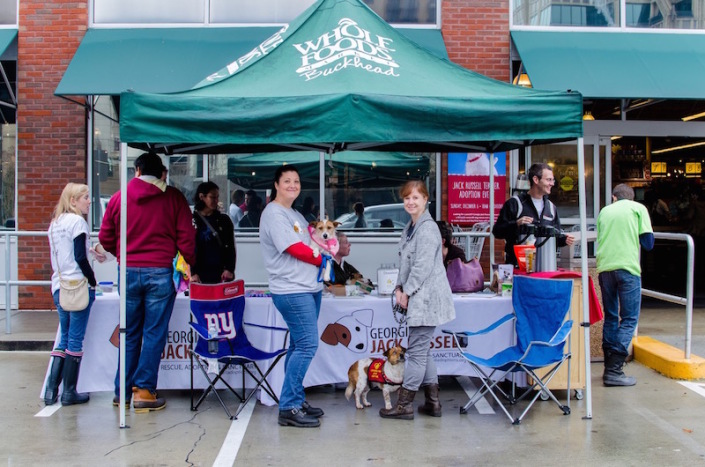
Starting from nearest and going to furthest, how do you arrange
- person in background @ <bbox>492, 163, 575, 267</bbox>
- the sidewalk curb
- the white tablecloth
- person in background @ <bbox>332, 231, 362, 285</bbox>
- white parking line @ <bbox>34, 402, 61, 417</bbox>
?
white parking line @ <bbox>34, 402, 61, 417</bbox>, the white tablecloth, person in background @ <bbox>332, 231, 362, 285</bbox>, person in background @ <bbox>492, 163, 575, 267</bbox>, the sidewalk curb

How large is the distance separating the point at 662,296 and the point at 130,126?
17.3 feet

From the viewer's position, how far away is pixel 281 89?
228 inches

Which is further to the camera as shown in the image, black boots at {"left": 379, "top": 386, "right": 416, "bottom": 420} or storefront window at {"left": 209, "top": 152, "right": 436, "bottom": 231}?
storefront window at {"left": 209, "top": 152, "right": 436, "bottom": 231}

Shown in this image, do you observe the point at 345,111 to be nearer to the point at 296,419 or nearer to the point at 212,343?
the point at 212,343

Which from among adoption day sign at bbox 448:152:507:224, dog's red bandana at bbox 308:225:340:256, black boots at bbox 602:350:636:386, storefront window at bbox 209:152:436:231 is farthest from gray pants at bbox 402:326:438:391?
storefront window at bbox 209:152:436:231

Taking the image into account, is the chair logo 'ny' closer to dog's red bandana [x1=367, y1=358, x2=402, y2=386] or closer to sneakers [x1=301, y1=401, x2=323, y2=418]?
sneakers [x1=301, y1=401, x2=323, y2=418]

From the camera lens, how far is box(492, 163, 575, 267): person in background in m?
6.68

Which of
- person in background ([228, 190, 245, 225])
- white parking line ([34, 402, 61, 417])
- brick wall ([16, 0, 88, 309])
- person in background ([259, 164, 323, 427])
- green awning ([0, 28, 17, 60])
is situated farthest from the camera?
person in background ([228, 190, 245, 225])

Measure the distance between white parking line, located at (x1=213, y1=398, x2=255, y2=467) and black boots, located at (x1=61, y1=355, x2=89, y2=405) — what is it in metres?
1.42

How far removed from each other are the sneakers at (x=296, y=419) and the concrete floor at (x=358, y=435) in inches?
2.5

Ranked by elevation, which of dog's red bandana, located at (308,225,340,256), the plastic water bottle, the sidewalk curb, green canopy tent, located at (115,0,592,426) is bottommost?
the sidewalk curb

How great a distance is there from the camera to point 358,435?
5492 millimetres

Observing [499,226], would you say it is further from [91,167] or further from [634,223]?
[91,167]

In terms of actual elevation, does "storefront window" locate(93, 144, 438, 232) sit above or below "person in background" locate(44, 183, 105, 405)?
above
